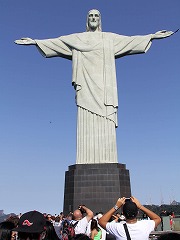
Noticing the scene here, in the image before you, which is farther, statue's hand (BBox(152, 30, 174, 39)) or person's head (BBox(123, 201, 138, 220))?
statue's hand (BBox(152, 30, 174, 39))

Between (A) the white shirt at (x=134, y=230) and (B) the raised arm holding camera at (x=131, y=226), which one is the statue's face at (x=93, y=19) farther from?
(A) the white shirt at (x=134, y=230)

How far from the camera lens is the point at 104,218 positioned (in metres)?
3.27

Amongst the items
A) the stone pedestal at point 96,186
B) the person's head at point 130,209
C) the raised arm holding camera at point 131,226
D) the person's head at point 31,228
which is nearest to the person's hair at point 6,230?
the person's head at point 31,228

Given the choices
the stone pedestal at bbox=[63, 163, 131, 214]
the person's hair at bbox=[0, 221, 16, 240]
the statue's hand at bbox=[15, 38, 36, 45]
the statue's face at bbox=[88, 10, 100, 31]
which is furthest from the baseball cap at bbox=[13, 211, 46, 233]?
the statue's face at bbox=[88, 10, 100, 31]

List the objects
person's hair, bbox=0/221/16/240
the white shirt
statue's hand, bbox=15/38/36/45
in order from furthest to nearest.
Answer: statue's hand, bbox=15/38/36/45 < the white shirt < person's hair, bbox=0/221/16/240

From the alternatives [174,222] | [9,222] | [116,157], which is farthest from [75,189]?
[9,222]

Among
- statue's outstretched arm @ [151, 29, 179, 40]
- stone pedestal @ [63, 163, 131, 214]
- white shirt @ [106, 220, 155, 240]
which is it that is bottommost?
white shirt @ [106, 220, 155, 240]

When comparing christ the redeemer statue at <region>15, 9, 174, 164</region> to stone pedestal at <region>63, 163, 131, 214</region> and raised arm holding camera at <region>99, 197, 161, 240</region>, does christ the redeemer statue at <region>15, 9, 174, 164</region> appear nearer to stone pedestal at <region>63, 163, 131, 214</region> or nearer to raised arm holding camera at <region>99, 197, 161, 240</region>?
stone pedestal at <region>63, 163, 131, 214</region>

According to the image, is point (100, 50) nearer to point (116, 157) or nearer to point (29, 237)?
point (116, 157)

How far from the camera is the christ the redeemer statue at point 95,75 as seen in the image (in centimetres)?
1262

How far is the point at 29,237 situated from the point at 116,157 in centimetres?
1058

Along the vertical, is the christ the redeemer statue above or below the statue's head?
below

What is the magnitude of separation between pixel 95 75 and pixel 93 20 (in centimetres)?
279

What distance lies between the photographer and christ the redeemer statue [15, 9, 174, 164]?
12617 mm
